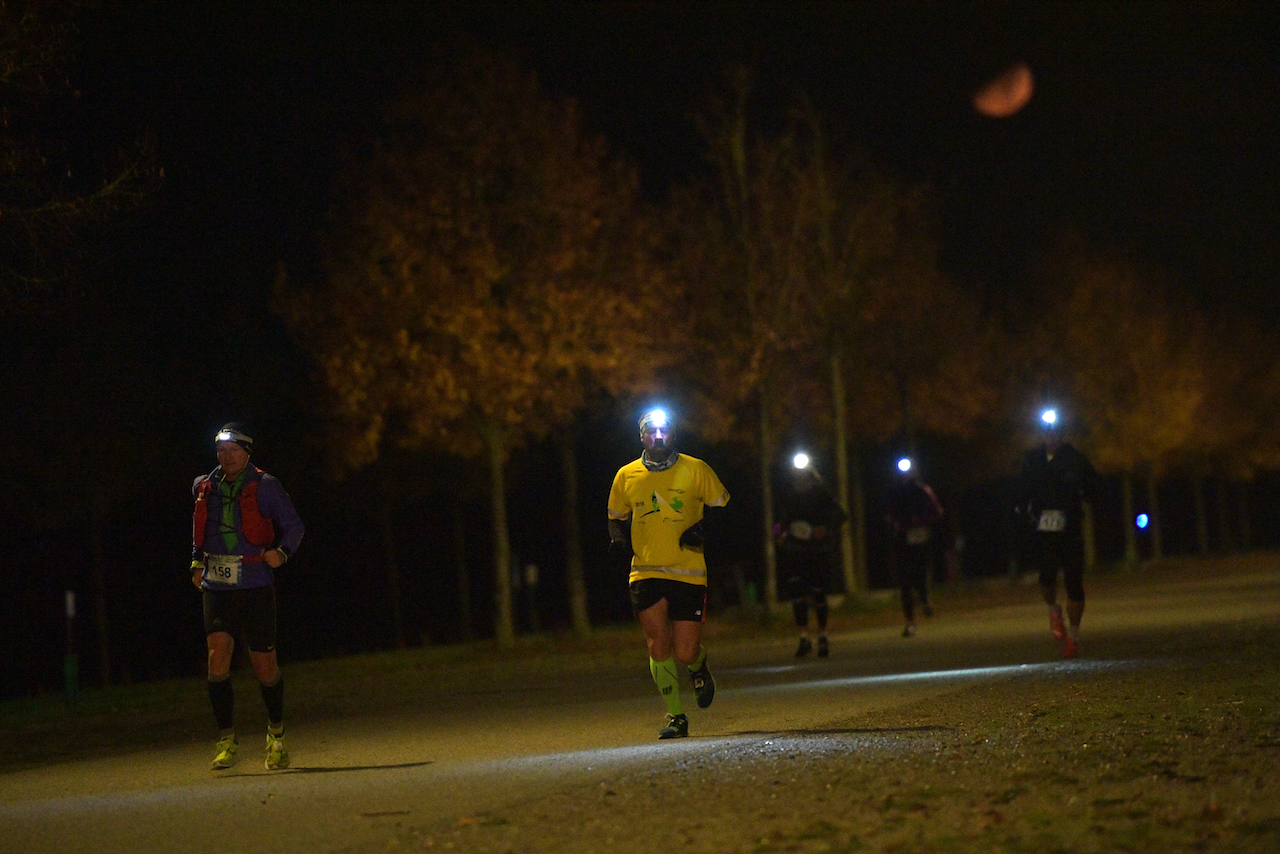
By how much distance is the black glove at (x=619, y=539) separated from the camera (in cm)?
1104

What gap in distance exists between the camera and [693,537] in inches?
432

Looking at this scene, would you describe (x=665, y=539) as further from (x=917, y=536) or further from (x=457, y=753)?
(x=917, y=536)

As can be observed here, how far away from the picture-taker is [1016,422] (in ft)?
156

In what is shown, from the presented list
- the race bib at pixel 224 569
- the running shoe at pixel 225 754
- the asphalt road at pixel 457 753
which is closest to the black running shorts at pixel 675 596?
the asphalt road at pixel 457 753

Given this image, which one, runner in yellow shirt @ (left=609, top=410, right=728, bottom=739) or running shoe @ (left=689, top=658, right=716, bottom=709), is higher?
runner in yellow shirt @ (left=609, top=410, right=728, bottom=739)

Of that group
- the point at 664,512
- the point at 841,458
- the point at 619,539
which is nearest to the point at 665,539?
the point at 664,512

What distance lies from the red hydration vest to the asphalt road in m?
1.50

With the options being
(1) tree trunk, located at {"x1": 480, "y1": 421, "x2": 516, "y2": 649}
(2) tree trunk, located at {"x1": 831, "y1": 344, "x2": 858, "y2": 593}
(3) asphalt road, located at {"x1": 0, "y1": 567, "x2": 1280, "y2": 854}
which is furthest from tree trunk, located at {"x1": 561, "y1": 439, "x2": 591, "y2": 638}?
(3) asphalt road, located at {"x1": 0, "y1": 567, "x2": 1280, "y2": 854}

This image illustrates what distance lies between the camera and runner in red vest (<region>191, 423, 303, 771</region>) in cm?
1060

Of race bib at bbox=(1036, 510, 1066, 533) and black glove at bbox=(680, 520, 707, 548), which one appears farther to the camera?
race bib at bbox=(1036, 510, 1066, 533)

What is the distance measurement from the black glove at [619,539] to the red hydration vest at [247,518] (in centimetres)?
225

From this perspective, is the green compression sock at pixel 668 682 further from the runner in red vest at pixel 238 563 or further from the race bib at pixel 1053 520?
the race bib at pixel 1053 520

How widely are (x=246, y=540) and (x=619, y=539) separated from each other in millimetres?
2448

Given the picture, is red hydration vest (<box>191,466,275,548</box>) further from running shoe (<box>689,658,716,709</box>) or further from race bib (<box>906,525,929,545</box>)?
race bib (<box>906,525,929,545</box>)
